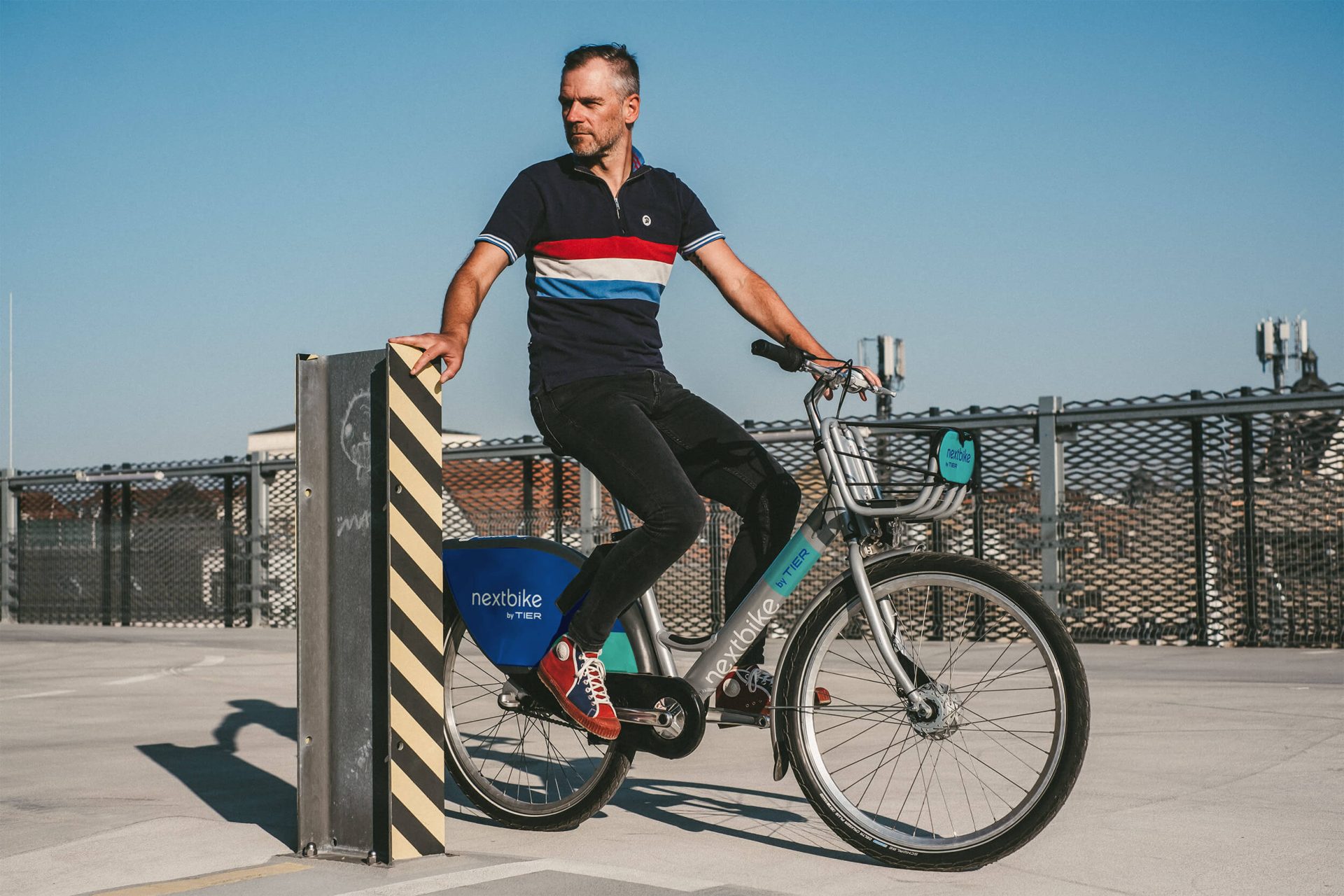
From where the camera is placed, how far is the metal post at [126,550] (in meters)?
16.7

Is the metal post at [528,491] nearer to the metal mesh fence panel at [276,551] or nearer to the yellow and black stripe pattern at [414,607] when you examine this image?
the metal mesh fence panel at [276,551]

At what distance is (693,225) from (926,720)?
1.57m

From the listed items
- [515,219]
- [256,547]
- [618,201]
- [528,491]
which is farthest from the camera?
[256,547]

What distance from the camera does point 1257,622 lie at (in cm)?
1051

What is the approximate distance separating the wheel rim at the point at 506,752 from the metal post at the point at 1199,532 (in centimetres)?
700

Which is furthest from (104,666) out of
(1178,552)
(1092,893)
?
(1092,893)

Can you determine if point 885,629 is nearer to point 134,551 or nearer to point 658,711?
point 658,711

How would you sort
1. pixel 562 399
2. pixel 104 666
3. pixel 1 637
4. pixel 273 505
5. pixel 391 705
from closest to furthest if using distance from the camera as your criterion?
1. pixel 391 705
2. pixel 562 399
3. pixel 104 666
4. pixel 1 637
5. pixel 273 505

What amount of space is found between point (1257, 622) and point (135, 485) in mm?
12351

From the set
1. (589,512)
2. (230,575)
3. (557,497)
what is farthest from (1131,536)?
(230,575)

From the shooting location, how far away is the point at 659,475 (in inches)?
146

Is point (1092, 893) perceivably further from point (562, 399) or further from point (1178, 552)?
point (1178, 552)

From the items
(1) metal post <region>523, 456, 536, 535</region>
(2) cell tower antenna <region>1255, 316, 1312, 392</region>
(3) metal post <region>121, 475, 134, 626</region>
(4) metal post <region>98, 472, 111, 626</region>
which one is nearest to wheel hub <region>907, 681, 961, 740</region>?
(1) metal post <region>523, 456, 536, 535</region>

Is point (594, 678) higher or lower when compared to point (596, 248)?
lower
